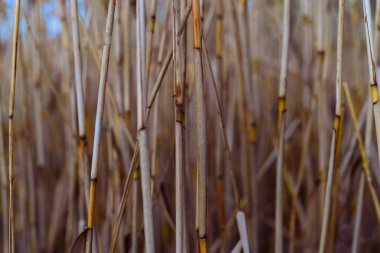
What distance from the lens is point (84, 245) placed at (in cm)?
58

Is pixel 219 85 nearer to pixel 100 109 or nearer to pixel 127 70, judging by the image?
pixel 127 70

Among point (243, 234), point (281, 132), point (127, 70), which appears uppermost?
point (127, 70)

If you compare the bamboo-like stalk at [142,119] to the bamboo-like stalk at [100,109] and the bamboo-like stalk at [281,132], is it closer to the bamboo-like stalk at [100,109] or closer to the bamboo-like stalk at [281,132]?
the bamboo-like stalk at [100,109]

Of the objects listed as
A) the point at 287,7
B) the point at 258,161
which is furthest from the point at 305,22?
the point at 258,161

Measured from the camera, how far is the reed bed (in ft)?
1.79

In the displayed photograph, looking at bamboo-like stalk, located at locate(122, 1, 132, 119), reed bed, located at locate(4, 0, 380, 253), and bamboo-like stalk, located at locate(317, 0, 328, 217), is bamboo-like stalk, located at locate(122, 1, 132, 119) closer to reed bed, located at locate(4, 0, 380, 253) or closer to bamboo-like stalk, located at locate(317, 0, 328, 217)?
reed bed, located at locate(4, 0, 380, 253)

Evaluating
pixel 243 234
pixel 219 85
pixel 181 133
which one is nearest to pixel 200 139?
pixel 181 133

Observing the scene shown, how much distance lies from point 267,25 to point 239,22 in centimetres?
100

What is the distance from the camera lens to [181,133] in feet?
1.72

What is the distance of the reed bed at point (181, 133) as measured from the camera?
0.55 m

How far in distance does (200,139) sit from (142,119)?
0.23ft

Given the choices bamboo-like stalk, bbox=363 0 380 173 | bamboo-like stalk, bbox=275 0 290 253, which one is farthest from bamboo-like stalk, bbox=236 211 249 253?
bamboo-like stalk, bbox=363 0 380 173

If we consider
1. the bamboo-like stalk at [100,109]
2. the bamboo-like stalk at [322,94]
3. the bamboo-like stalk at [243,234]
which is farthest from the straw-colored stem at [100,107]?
the bamboo-like stalk at [322,94]

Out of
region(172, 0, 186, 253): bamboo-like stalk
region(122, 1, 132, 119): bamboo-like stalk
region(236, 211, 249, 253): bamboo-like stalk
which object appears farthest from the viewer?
region(122, 1, 132, 119): bamboo-like stalk
